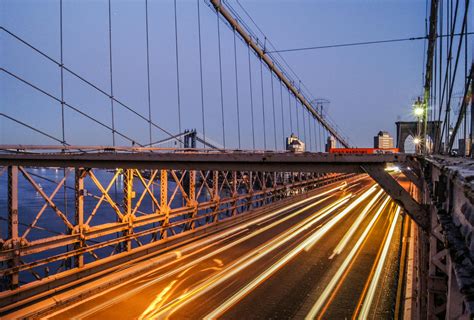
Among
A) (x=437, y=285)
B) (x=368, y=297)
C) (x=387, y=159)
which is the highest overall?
(x=387, y=159)

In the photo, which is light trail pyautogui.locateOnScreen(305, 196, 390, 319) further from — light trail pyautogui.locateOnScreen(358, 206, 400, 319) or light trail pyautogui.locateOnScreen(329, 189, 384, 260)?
light trail pyautogui.locateOnScreen(358, 206, 400, 319)

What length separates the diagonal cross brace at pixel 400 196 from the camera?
21.3ft

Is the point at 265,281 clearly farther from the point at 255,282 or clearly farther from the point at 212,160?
the point at 212,160

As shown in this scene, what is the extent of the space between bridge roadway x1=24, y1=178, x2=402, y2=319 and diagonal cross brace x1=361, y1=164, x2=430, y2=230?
4.09 meters

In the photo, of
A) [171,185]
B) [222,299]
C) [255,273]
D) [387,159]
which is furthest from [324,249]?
[171,185]

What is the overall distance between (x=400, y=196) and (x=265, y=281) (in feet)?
21.5

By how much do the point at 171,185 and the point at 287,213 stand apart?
102257 millimetres

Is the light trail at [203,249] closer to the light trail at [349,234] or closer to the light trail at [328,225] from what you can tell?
the light trail at [328,225]

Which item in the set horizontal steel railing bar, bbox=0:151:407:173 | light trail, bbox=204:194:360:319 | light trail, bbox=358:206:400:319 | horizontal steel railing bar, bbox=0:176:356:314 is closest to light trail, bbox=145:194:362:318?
light trail, bbox=204:194:360:319

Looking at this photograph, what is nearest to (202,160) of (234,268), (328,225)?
(234,268)

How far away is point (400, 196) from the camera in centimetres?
716

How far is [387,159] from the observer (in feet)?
Answer: 28.7

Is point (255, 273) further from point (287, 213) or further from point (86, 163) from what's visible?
point (287, 213)

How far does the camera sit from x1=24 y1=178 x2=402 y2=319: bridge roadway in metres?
9.75
